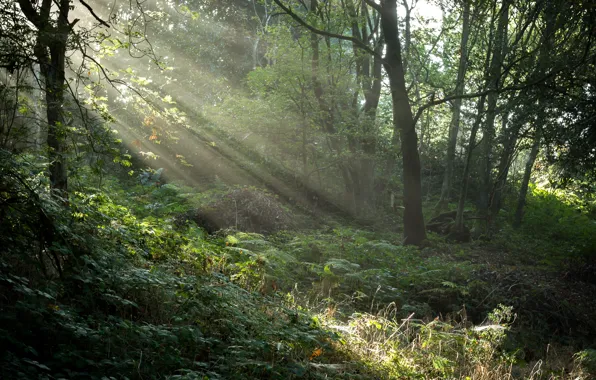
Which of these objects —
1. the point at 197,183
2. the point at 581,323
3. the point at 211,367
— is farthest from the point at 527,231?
the point at 211,367

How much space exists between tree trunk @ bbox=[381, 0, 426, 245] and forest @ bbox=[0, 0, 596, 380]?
53 millimetres

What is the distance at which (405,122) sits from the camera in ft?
41.6

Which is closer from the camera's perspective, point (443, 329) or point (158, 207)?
point (443, 329)

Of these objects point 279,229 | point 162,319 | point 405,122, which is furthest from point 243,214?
point 162,319

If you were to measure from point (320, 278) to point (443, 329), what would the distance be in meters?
2.17

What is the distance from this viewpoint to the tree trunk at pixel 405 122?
12.5 metres

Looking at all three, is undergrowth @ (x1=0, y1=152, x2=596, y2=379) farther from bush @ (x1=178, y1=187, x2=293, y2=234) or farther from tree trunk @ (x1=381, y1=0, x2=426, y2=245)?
tree trunk @ (x1=381, y1=0, x2=426, y2=245)

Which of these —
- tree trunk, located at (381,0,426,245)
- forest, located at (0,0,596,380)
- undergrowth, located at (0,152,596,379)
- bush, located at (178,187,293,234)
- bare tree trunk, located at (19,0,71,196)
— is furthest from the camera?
tree trunk, located at (381,0,426,245)

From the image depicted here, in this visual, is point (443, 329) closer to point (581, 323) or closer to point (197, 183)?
point (581, 323)

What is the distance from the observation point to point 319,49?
1598 cm

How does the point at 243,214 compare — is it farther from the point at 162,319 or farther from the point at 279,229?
the point at 162,319

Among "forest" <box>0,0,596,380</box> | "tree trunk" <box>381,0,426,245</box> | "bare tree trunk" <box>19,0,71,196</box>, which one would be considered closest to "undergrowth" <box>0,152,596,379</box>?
"forest" <box>0,0,596,380</box>

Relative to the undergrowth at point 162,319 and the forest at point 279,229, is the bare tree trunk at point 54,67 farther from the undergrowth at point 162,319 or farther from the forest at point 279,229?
the undergrowth at point 162,319

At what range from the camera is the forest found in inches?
140
